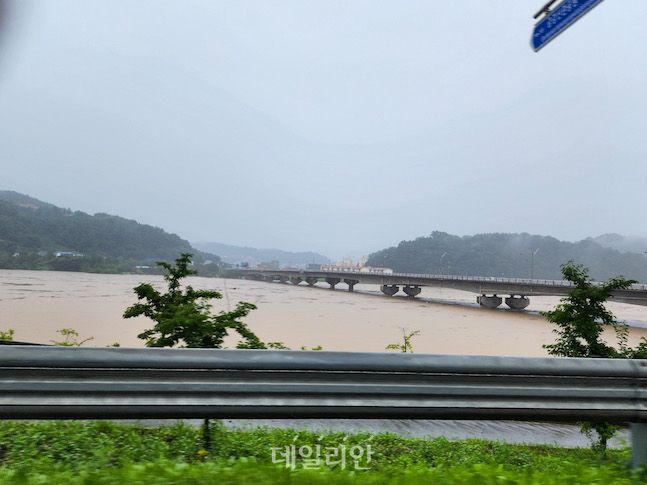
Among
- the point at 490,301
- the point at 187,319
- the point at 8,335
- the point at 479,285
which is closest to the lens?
the point at 187,319

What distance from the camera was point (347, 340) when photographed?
67.1 ft

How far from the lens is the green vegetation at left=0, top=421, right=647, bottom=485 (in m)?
2.37

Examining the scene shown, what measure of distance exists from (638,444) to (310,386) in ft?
6.73

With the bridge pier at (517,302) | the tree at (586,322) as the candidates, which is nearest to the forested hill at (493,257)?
the bridge pier at (517,302)

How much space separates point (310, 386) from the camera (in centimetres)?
266

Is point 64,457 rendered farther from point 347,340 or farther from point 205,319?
point 347,340

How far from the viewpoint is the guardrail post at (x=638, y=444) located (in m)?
2.78

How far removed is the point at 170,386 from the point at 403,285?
59145mm

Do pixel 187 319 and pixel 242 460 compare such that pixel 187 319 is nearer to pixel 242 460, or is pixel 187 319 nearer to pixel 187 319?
pixel 187 319

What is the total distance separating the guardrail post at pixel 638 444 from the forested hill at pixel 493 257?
188 feet

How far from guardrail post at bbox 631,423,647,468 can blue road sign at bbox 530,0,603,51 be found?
→ 3.19 metres

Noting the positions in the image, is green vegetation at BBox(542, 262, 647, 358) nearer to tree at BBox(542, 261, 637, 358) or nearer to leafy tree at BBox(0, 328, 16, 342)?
tree at BBox(542, 261, 637, 358)

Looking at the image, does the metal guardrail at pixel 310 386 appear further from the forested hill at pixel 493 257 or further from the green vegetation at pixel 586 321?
the forested hill at pixel 493 257

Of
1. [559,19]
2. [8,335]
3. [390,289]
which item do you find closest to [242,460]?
[559,19]
